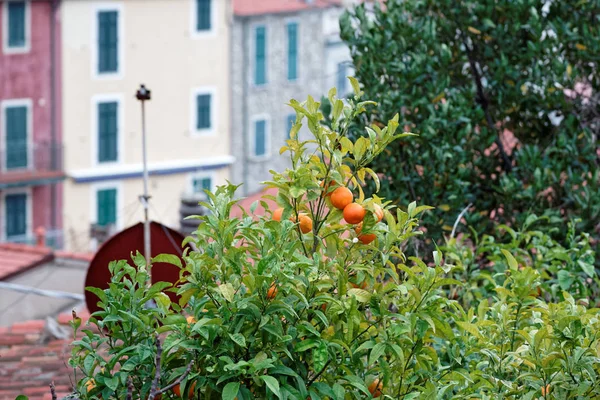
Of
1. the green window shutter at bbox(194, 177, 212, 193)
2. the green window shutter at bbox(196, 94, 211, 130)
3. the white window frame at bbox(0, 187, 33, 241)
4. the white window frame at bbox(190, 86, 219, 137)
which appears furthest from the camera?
the green window shutter at bbox(196, 94, 211, 130)

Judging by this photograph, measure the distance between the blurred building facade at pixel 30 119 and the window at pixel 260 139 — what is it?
676 cm

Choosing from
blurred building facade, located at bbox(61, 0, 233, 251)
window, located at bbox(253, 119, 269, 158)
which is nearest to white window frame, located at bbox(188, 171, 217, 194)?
blurred building facade, located at bbox(61, 0, 233, 251)

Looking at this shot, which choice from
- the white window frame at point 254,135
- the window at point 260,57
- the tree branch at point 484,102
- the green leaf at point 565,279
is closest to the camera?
the green leaf at point 565,279

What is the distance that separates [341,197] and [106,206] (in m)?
27.8

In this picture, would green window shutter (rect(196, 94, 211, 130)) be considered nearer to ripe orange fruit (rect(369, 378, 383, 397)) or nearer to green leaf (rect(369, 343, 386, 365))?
ripe orange fruit (rect(369, 378, 383, 397))

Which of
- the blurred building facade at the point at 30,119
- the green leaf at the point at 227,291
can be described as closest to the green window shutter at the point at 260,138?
the blurred building facade at the point at 30,119

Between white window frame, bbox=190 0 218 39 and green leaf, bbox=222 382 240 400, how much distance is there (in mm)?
29964

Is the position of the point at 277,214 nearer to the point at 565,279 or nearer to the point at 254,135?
the point at 565,279

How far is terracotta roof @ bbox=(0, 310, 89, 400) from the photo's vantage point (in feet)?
22.0

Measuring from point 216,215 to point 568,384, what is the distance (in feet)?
4.45

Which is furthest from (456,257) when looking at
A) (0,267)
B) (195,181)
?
(195,181)

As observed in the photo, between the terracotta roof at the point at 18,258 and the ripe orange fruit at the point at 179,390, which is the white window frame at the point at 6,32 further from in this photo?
the ripe orange fruit at the point at 179,390

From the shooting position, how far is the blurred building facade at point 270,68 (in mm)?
34188

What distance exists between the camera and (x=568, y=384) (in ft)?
13.2
